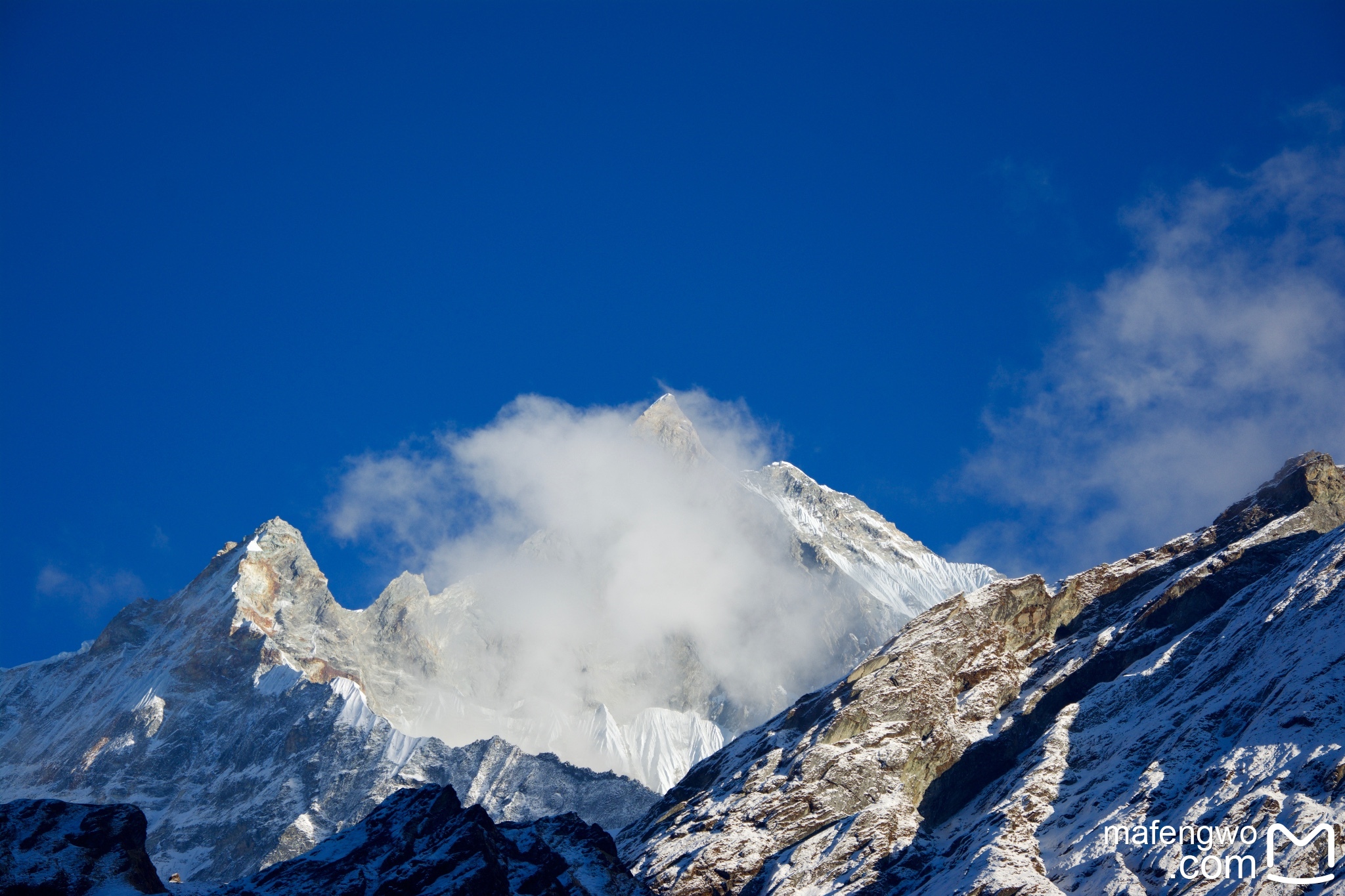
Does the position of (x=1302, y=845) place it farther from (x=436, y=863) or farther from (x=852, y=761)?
(x=436, y=863)

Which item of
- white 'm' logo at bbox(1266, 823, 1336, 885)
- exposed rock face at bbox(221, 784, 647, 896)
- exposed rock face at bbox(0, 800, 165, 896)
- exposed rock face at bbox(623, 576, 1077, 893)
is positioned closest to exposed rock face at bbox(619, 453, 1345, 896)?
exposed rock face at bbox(623, 576, 1077, 893)

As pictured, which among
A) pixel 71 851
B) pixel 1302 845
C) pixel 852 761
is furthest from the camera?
pixel 852 761

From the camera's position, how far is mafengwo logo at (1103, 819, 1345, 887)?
290 ft

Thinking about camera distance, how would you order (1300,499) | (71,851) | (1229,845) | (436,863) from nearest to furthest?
(71,851)
(436,863)
(1229,845)
(1300,499)

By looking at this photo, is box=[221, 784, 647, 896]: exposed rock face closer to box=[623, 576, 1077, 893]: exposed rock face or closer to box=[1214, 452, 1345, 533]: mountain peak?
box=[623, 576, 1077, 893]: exposed rock face

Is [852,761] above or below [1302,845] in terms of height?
above

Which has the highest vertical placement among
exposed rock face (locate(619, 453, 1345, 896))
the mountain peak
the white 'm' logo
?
the mountain peak

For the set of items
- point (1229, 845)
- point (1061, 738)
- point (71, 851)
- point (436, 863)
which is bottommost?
point (1229, 845)

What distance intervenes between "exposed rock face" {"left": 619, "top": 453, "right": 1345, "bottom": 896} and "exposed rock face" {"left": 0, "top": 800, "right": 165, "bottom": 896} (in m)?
58.0

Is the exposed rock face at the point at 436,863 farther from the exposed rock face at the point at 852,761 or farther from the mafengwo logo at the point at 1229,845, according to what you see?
the mafengwo logo at the point at 1229,845

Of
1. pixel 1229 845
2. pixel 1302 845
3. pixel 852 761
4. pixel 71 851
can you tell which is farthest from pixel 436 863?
pixel 1302 845

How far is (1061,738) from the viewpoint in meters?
138

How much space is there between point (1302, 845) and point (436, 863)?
71696mm

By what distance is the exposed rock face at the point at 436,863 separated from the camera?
3654 inches
